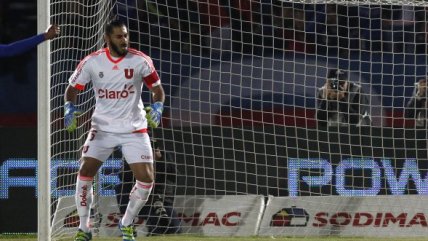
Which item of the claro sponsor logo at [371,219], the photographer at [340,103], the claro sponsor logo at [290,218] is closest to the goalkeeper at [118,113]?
the claro sponsor logo at [290,218]

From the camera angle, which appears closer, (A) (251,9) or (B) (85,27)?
(B) (85,27)

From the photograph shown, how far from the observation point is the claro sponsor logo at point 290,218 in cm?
1435

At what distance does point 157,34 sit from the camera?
14789mm

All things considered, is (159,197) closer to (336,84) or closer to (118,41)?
(336,84)

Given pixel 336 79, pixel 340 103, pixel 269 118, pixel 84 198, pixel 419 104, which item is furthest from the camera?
pixel 269 118

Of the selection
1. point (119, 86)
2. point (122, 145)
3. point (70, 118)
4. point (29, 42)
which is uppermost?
point (29, 42)

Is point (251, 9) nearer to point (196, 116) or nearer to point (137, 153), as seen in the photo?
point (196, 116)

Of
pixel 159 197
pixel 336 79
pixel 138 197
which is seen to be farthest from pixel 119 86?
pixel 336 79

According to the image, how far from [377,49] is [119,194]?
12.3 feet

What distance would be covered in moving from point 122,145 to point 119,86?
56 centimetres

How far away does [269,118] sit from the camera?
15289 millimetres

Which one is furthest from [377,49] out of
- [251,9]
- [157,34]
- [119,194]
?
[119,194]

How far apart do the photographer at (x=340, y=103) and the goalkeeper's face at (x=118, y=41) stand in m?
3.77

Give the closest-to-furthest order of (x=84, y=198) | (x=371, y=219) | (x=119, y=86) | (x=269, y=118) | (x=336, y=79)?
1. (x=119, y=86)
2. (x=84, y=198)
3. (x=371, y=219)
4. (x=336, y=79)
5. (x=269, y=118)
